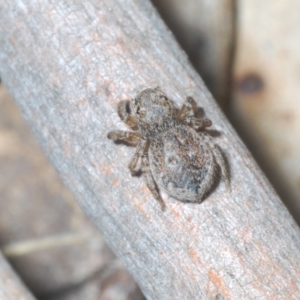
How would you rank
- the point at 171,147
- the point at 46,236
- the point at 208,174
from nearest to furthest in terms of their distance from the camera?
the point at 208,174 → the point at 171,147 → the point at 46,236

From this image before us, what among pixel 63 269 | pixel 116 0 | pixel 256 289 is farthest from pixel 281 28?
pixel 63 269

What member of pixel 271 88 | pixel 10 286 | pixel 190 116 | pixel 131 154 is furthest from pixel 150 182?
pixel 271 88

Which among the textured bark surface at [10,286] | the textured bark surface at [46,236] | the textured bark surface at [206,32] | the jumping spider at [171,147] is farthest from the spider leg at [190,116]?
the textured bark surface at [46,236]

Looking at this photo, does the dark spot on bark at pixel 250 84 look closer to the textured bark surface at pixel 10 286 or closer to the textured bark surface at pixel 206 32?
the textured bark surface at pixel 206 32

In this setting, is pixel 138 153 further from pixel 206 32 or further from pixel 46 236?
pixel 46 236

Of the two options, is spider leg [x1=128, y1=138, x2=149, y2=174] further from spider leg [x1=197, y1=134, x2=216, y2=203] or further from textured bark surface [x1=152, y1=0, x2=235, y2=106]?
textured bark surface [x1=152, y1=0, x2=235, y2=106]

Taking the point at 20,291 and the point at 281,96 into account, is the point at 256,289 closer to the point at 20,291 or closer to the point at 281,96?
the point at 20,291
